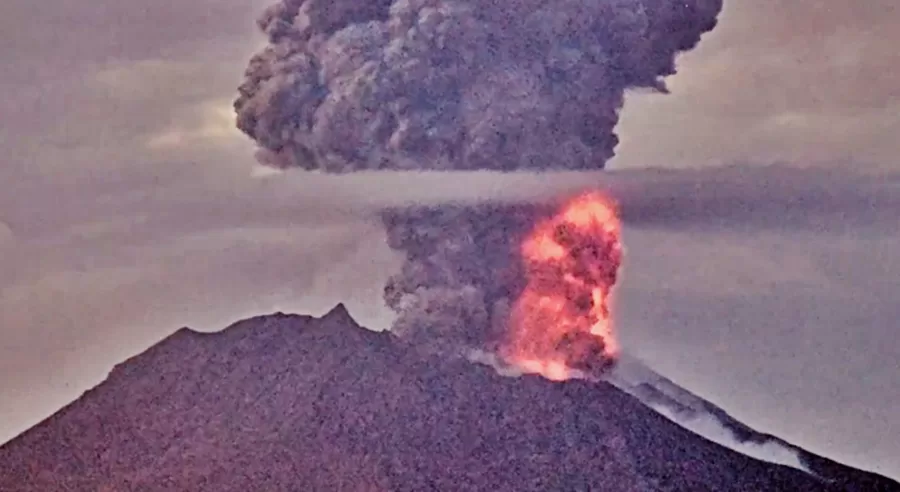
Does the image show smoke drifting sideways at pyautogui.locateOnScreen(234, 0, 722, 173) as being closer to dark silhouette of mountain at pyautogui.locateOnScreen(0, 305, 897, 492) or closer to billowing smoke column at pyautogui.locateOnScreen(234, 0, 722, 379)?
billowing smoke column at pyautogui.locateOnScreen(234, 0, 722, 379)

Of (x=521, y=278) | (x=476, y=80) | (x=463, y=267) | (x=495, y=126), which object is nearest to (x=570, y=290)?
(x=521, y=278)

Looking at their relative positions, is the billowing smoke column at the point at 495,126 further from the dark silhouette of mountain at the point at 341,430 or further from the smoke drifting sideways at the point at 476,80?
the dark silhouette of mountain at the point at 341,430

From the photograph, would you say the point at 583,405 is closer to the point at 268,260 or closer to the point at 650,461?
the point at 650,461

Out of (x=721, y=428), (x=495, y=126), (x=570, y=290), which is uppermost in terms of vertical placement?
(x=495, y=126)

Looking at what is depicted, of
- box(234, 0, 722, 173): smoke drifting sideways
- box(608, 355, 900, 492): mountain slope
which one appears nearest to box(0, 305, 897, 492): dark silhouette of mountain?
→ box(608, 355, 900, 492): mountain slope

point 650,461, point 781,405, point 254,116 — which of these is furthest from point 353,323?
point 781,405

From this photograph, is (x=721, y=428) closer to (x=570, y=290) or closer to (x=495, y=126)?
(x=570, y=290)
